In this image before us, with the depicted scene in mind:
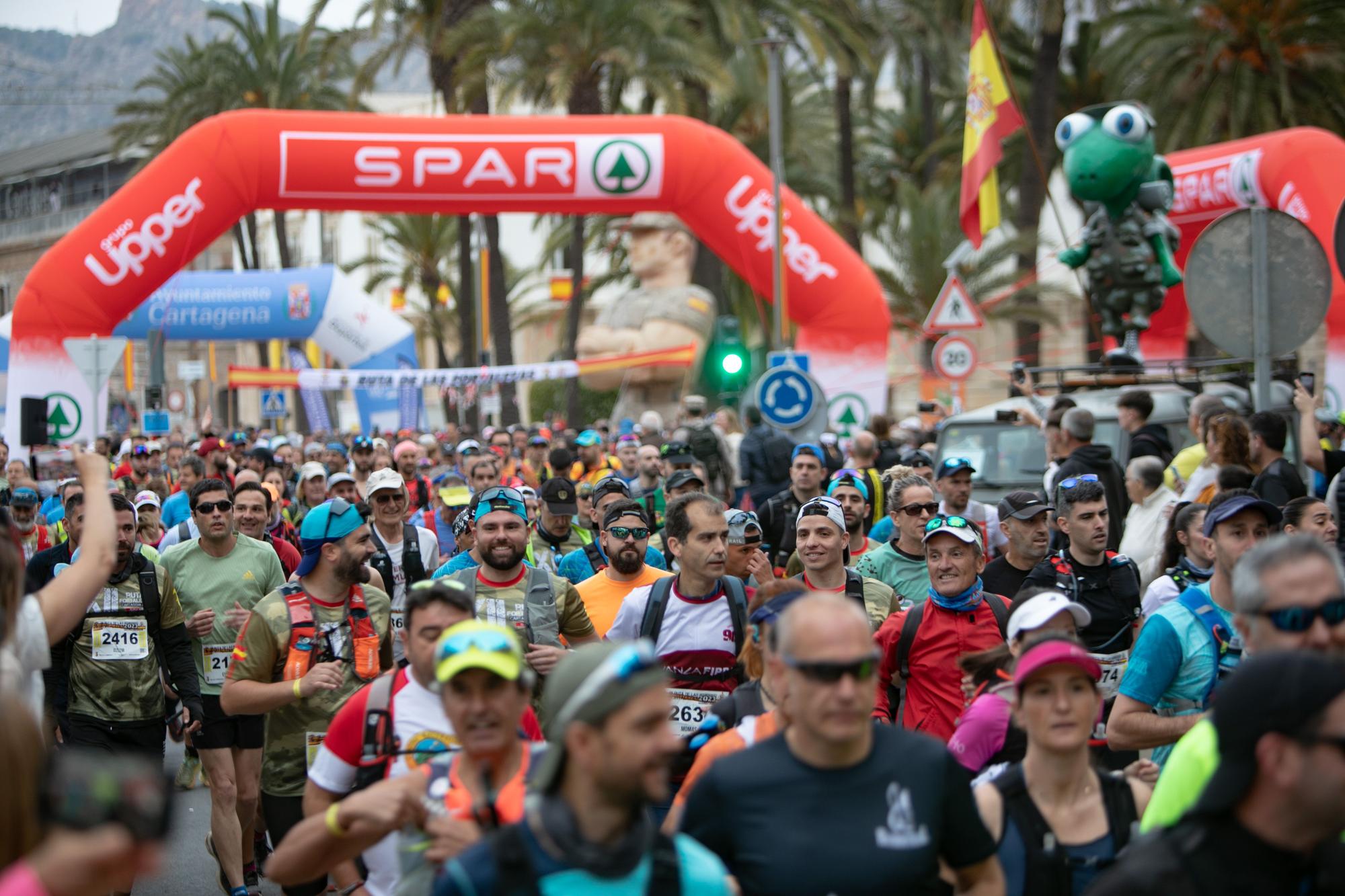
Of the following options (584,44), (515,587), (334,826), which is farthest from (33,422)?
(584,44)

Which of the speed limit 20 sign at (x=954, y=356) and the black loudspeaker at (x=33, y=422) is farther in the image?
the speed limit 20 sign at (x=954, y=356)

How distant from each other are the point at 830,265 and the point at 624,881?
16.2 meters

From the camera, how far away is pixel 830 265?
18.6m

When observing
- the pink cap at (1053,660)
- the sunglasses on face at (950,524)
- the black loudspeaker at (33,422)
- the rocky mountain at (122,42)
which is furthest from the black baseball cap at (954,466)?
the rocky mountain at (122,42)

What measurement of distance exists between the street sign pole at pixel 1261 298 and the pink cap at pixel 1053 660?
4282 mm

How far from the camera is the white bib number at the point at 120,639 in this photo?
6820mm

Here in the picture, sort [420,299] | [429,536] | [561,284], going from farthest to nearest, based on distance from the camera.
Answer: [420,299]
[561,284]
[429,536]

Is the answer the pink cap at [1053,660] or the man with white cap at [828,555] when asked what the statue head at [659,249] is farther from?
the pink cap at [1053,660]

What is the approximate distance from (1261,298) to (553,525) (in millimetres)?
3890

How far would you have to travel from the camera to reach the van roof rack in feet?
39.8

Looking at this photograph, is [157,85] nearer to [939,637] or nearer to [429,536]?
[429,536]

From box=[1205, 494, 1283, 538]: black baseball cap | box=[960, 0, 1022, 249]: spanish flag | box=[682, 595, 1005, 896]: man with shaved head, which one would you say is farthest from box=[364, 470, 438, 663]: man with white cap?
box=[960, 0, 1022, 249]: spanish flag

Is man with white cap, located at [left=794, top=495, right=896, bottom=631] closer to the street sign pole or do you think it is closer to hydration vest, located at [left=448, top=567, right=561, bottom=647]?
hydration vest, located at [left=448, top=567, right=561, bottom=647]

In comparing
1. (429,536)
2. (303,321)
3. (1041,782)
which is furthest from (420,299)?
(1041,782)
